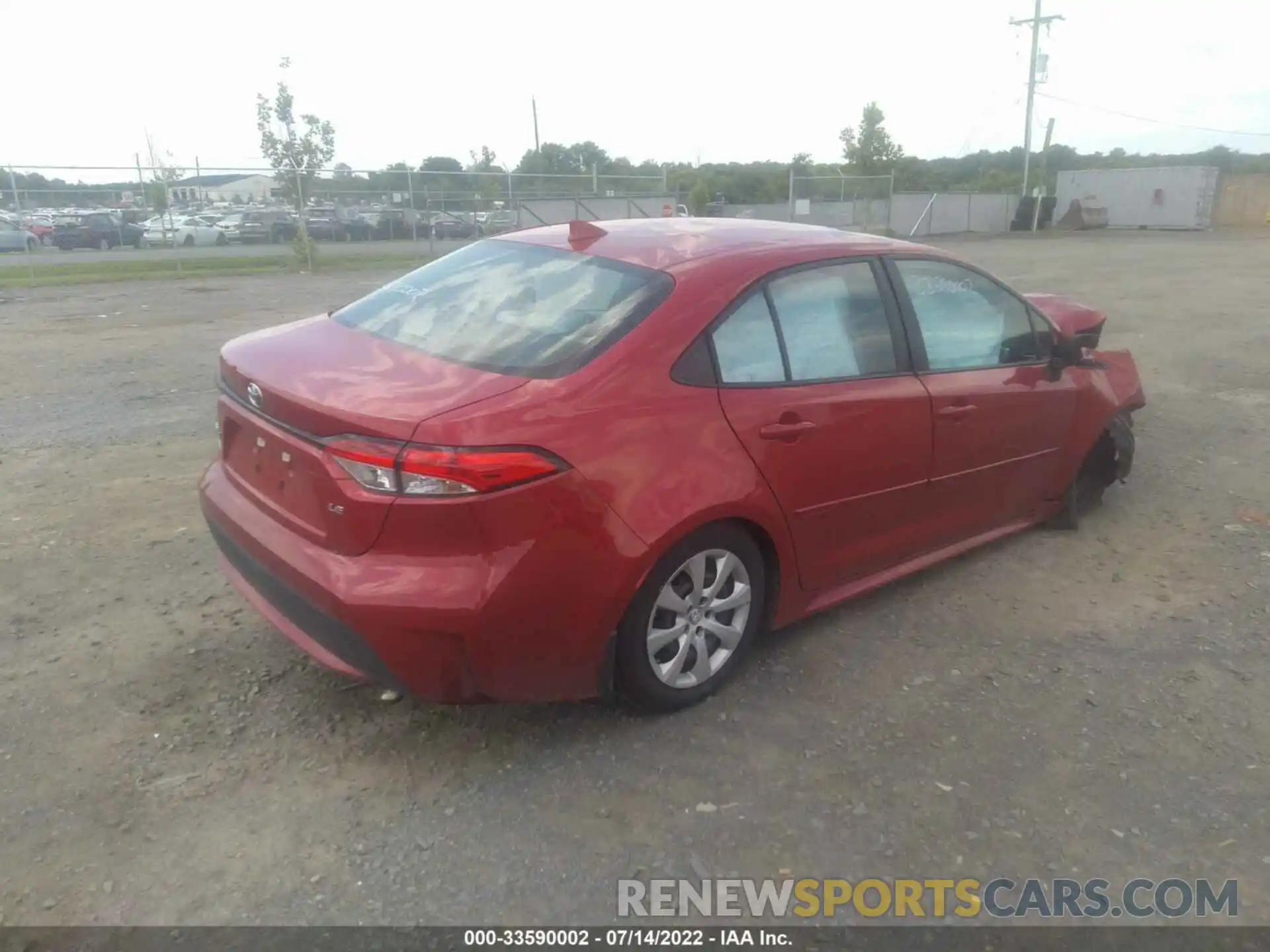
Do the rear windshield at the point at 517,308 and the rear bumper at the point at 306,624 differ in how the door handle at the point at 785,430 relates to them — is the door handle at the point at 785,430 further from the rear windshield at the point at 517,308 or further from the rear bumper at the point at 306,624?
the rear bumper at the point at 306,624

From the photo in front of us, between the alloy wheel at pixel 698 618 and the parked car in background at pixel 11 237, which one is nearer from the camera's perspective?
the alloy wheel at pixel 698 618

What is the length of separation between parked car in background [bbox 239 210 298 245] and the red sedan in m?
22.2

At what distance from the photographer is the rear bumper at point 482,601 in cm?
270

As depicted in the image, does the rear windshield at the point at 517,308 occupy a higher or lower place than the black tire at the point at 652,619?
higher

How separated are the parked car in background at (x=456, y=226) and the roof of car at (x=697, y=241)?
68.5 ft

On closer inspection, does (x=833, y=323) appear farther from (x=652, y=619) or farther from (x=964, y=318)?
(x=652, y=619)

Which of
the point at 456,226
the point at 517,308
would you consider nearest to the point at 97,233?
the point at 456,226

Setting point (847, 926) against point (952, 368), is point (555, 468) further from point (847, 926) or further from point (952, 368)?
point (952, 368)

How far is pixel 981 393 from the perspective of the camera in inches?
162

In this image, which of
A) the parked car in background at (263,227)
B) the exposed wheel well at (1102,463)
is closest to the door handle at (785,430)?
the exposed wheel well at (1102,463)

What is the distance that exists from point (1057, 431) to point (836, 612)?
1467mm

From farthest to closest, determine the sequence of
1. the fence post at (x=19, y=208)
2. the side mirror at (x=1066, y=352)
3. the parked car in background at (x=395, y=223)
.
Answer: the parked car in background at (x=395, y=223), the fence post at (x=19, y=208), the side mirror at (x=1066, y=352)

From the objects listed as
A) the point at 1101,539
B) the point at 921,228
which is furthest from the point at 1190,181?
the point at 1101,539

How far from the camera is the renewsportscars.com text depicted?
250 cm
